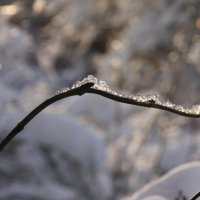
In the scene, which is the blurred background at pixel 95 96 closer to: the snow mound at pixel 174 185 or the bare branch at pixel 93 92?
the snow mound at pixel 174 185

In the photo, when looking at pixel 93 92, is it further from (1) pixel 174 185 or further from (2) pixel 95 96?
(2) pixel 95 96

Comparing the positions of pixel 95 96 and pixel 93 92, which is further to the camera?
pixel 95 96

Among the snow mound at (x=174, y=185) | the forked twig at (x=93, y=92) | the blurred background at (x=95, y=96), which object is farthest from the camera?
the blurred background at (x=95, y=96)

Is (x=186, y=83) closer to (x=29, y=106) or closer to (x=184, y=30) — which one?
(x=184, y=30)

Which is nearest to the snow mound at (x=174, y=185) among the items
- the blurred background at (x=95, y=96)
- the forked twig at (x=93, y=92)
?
the forked twig at (x=93, y=92)

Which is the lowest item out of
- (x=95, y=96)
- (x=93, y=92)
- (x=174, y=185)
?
(x=93, y=92)

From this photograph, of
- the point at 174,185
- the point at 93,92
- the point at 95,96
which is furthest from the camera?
the point at 95,96

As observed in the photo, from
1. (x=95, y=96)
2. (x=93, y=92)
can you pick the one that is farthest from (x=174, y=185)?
(x=95, y=96)

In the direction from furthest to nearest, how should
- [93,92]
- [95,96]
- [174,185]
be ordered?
[95,96] < [174,185] < [93,92]
